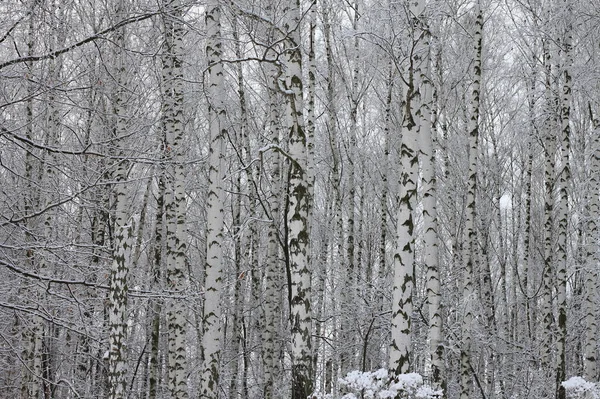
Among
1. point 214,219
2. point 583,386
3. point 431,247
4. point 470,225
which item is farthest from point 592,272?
point 214,219

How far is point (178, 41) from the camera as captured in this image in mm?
10375

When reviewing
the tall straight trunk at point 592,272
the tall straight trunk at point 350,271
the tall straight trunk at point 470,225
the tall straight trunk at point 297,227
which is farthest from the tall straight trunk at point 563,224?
the tall straight trunk at point 297,227

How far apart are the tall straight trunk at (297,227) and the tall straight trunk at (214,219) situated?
1221 mm

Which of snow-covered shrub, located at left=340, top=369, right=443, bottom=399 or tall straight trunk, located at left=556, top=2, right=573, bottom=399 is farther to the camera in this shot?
tall straight trunk, located at left=556, top=2, right=573, bottom=399

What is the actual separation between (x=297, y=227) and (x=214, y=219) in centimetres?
189

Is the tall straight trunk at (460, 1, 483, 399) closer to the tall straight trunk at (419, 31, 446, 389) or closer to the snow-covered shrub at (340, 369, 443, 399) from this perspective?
the tall straight trunk at (419, 31, 446, 389)

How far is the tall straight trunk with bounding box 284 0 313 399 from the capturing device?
6.11m

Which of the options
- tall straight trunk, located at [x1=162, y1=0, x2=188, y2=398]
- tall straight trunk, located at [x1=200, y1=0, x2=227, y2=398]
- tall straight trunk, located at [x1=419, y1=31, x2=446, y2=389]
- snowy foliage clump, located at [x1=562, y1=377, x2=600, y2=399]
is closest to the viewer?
tall straight trunk, located at [x1=200, y1=0, x2=227, y2=398]

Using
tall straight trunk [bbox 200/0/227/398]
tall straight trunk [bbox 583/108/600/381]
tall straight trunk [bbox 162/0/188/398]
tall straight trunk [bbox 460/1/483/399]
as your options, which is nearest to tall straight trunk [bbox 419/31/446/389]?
Result: tall straight trunk [bbox 460/1/483/399]

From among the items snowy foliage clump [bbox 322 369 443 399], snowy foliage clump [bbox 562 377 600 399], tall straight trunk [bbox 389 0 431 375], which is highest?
tall straight trunk [bbox 389 0 431 375]

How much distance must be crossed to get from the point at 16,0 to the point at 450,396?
12.7 meters

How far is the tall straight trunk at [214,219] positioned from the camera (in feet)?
24.6

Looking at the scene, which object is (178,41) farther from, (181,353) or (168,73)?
(181,353)

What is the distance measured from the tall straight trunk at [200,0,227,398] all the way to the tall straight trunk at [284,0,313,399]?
122 centimetres
